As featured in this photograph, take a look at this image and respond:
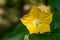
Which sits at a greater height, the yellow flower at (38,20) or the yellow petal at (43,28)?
the yellow flower at (38,20)

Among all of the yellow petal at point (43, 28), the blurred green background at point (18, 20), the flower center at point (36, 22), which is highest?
the flower center at point (36, 22)

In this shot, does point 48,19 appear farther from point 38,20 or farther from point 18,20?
point 18,20

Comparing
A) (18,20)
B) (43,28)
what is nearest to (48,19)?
(43,28)

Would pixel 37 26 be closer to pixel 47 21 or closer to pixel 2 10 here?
pixel 47 21

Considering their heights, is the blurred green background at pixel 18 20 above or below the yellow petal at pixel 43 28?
below

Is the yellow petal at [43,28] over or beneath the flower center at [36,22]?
beneath

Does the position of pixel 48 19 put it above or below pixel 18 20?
above
